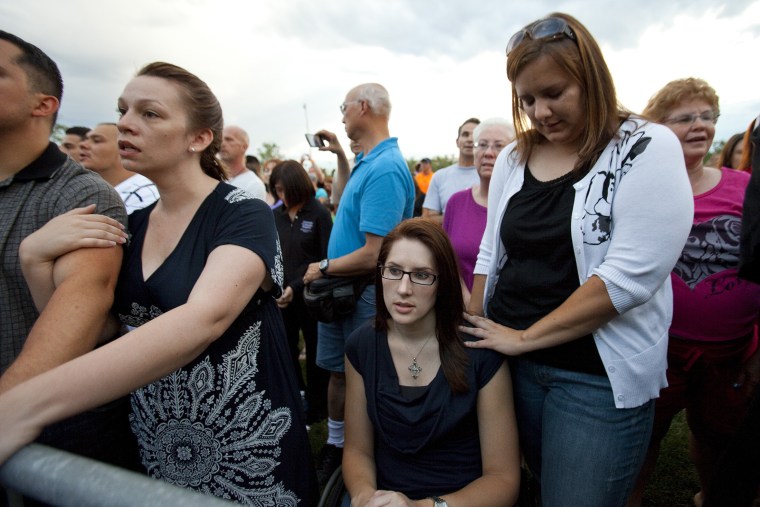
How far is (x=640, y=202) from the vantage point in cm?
125

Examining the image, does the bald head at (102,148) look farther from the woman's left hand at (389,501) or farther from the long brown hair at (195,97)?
the woman's left hand at (389,501)

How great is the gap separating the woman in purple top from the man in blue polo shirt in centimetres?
34

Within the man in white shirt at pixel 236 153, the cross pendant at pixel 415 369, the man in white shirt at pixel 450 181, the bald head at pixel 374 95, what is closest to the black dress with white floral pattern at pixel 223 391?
the cross pendant at pixel 415 369

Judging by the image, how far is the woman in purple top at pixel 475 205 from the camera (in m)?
2.85

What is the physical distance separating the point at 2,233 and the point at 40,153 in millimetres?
307

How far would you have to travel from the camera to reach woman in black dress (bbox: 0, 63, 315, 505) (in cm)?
131

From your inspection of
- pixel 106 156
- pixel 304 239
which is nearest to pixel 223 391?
pixel 106 156

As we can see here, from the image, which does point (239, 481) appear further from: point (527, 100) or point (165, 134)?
point (527, 100)

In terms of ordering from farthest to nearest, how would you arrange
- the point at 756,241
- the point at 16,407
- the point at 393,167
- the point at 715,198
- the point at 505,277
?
the point at 393,167, the point at 715,198, the point at 505,277, the point at 756,241, the point at 16,407

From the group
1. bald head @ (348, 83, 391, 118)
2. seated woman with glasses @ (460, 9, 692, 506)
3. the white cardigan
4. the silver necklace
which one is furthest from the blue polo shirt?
the white cardigan

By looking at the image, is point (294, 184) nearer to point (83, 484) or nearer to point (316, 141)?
point (316, 141)

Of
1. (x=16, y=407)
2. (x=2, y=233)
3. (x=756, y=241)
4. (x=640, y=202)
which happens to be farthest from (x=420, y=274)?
(x=2, y=233)

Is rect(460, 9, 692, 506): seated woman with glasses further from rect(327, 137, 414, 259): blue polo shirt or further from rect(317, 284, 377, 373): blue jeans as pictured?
rect(317, 284, 377, 373): blue jeans

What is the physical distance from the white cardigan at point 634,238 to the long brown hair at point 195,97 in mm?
1206
